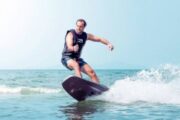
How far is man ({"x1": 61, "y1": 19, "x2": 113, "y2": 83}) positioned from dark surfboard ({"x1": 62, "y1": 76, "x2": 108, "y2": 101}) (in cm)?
25

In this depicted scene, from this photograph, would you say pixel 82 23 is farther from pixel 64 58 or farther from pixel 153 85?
pixel 153 85

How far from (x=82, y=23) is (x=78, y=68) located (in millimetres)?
1202

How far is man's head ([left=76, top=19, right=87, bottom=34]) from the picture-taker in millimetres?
10336

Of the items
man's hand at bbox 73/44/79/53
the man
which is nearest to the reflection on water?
the man

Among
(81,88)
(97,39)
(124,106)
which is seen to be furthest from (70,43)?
(124,106)

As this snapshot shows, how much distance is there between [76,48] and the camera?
1030 cm

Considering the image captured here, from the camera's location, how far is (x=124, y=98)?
452 inches

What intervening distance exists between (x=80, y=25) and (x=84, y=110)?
7.55ft

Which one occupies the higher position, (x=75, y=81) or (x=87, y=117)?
(x=75, y=81)

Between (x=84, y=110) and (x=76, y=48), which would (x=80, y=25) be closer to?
(x=76, y=48)

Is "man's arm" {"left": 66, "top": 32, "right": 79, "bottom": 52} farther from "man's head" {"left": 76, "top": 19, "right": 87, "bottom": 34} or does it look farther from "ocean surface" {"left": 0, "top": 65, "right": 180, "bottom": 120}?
"ocean surface" {"left": 0, "top": 65, "right": 180, "bottom": 120}

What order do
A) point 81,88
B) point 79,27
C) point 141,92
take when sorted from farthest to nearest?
point 141,92 < point 81,88 < point 79,27

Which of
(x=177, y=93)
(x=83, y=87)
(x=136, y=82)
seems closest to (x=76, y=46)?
(x=83, y=87)

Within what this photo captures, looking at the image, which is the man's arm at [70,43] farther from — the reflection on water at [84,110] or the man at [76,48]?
the reflection on water at [84,110]
